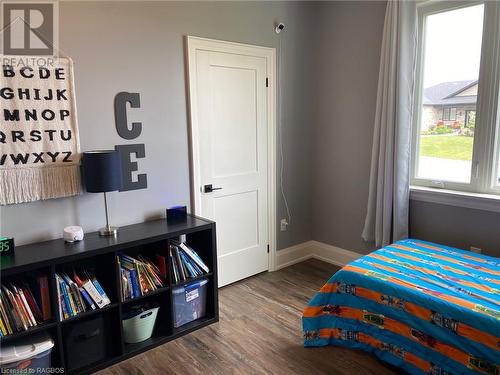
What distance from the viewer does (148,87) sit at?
2.67 m

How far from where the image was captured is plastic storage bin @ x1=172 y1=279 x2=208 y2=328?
2611mm

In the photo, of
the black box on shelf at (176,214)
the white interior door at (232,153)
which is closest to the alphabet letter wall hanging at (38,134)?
the black box on shelf at (176,214)

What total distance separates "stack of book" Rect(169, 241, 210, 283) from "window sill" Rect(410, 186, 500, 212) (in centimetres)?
187

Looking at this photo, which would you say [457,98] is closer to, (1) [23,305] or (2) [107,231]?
(2) [107,231]

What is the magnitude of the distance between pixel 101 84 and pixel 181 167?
0.83m

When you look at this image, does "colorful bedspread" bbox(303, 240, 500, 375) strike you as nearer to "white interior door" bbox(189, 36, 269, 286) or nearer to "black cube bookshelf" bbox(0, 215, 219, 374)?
"black cube bookshelf" bbox(0, 215, 219, 374)

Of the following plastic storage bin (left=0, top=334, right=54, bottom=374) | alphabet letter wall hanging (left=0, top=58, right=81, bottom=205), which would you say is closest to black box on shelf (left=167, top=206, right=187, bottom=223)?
alphabet letter wall hanging (left=0, top=58, right=81, bottom=205)

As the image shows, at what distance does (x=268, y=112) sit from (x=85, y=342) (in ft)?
7.66

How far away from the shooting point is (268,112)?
11.2ft

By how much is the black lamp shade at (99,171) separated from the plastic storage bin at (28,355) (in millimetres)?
884

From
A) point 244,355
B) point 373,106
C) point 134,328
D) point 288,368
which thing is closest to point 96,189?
point 134,328

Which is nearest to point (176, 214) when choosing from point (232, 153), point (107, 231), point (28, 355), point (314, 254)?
point (107, 231)

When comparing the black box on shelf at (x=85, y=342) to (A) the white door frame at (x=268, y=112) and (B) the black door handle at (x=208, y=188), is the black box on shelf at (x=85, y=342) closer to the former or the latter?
(A) the white door frame at (x=268, y=112)

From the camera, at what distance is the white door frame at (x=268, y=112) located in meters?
2.86
